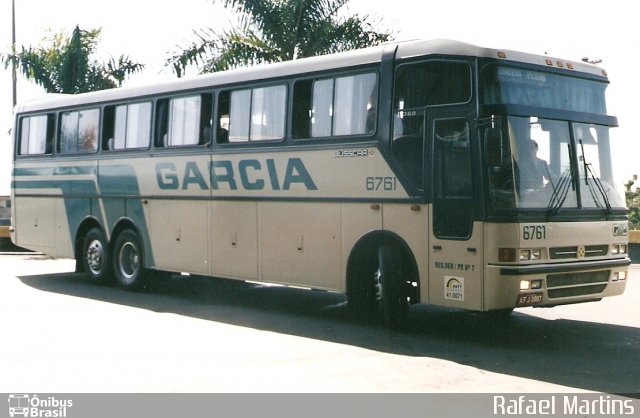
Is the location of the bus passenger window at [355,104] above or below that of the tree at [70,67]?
below

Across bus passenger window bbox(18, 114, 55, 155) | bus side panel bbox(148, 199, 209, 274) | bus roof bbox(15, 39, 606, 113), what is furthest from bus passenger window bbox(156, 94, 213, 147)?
bus passenger window bbox(18, 114, 55, 155)

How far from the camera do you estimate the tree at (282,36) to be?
24.0 m

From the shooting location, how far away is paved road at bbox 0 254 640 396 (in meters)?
8.10

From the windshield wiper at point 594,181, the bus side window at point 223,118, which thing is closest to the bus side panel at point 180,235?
the bus side window at point 223,118

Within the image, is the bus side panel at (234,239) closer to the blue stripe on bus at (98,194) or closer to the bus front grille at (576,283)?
the blue stripe on bus at (98,194)

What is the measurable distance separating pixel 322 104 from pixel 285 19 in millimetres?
12679

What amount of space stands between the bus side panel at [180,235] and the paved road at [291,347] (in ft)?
1.99

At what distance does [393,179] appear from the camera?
35.9ft

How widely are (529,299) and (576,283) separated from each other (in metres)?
0.83

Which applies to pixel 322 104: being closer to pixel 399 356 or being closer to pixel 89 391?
pixel 399 356

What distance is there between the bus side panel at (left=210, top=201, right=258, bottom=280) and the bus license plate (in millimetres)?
4406

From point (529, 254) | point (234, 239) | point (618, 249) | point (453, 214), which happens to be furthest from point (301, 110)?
point (618, 249)
